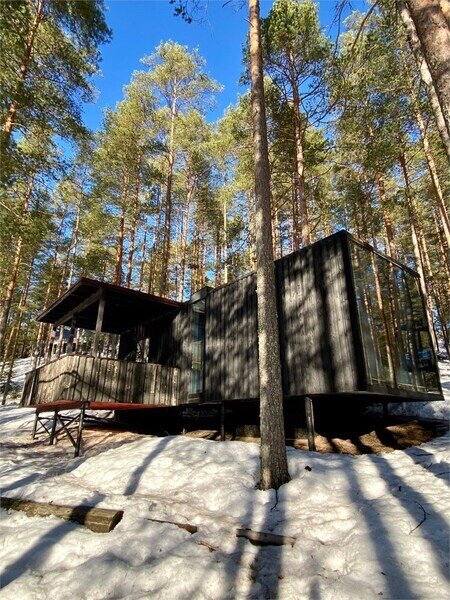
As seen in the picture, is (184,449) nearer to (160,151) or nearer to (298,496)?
(298,496)

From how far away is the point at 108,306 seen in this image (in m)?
12.4

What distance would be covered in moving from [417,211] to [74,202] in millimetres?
20572

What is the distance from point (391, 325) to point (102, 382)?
25.5ft

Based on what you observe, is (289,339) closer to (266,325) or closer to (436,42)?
(266,325)

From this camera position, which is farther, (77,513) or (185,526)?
(77,513)

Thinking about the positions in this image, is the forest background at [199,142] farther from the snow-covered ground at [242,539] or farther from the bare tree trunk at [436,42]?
the snow-covered ground at [242,539]

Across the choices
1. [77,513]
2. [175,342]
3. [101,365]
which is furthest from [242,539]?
[175,342]

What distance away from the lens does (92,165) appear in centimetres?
1872

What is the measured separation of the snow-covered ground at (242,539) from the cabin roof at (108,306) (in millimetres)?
5153

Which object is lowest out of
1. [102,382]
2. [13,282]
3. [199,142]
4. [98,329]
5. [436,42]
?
[102,382]

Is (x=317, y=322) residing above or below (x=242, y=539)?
above

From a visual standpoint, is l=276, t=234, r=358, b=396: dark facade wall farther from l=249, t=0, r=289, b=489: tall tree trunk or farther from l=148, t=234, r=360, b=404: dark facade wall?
l=249, t=0, r=289, b=489: tall tree trunk

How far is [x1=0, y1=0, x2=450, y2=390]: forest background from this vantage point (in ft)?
36.2

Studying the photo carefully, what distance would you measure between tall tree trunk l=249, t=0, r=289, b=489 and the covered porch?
A: 5.36 metres
